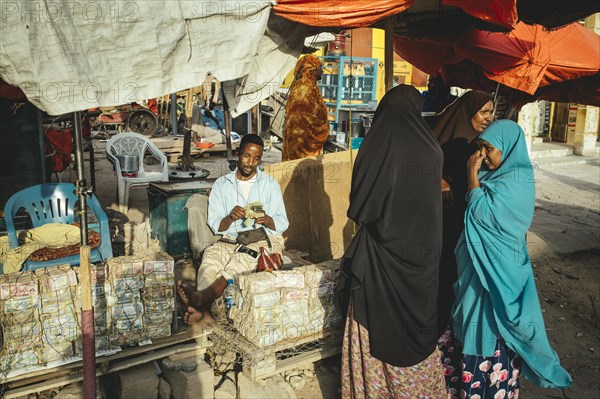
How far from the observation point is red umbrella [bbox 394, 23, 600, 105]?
5.35m

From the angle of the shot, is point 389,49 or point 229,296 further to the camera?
point 389,49

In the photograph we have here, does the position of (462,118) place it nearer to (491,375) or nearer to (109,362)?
(491,375)

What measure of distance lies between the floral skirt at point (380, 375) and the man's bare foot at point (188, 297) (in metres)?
1.22

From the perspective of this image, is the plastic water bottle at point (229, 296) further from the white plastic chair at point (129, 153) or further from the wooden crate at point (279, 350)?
the white plastic chair at point (129, 153)

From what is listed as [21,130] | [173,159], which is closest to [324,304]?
[21,130]

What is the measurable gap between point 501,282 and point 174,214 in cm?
359

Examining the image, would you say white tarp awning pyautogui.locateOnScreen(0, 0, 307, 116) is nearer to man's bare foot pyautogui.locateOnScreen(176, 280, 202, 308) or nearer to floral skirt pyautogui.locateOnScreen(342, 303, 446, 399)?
man's bare foot pyautogui.locateOnScreen(176, 280, 202, 308)

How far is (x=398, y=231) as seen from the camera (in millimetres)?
2928

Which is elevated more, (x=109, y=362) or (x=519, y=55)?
(x=519, y=55)

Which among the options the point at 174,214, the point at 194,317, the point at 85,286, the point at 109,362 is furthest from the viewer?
the point at 174,214

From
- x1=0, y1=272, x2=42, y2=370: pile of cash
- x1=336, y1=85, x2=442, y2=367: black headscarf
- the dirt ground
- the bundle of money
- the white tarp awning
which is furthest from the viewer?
the dirt ground

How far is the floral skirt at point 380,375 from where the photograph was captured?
308 cm

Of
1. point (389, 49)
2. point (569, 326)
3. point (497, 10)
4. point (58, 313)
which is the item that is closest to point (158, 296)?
point (58, 313)

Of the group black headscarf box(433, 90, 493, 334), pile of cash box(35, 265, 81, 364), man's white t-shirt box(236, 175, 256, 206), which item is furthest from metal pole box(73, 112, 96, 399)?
black headscarf box(433, 90, 493, 334)
